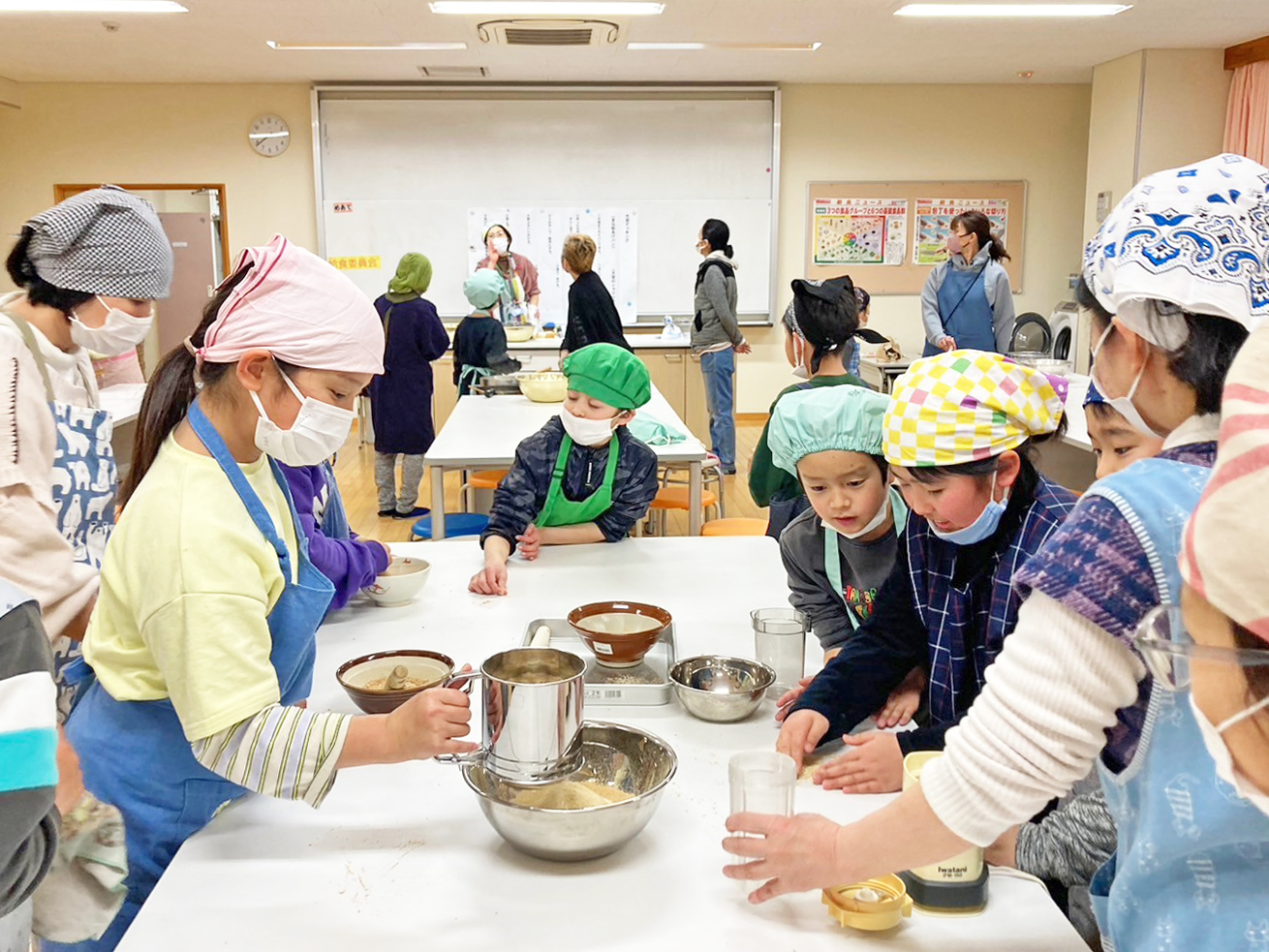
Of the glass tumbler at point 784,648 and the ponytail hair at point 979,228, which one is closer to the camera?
the glass tumbler at point 784,648

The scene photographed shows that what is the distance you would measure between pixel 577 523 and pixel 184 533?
4.66 feet

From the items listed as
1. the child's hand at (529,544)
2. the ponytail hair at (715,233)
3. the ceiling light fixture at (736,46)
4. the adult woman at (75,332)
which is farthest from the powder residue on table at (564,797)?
the ceiling light fixture at (736,46)

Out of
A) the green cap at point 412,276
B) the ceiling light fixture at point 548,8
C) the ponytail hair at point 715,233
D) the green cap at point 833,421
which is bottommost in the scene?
the green cap at point 833,421

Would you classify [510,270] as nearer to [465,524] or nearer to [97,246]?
[465,524]

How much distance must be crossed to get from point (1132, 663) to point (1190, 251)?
372 mm

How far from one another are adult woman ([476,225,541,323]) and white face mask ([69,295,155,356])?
4.64 meters

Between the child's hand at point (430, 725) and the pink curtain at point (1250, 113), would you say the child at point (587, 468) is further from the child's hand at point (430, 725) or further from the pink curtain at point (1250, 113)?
the pink curtain at point (1250, 113)

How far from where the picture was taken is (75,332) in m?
2.05

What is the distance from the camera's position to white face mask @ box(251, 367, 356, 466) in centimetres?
128

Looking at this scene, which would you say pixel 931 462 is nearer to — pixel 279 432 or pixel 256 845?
pixel 279 432

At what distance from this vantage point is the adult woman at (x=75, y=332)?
71.1 inches

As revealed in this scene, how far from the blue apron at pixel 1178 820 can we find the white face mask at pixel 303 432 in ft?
2.97

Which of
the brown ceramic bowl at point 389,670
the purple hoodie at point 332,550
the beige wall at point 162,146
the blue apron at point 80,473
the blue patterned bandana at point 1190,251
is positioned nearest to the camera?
the blue patterned bandana at point 1190,251

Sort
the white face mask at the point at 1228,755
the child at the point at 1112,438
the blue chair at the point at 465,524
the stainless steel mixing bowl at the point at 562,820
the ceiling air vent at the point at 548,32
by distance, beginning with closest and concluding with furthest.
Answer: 1. the white face mask at the point at 1228,755
2. the stainless steel mixing bowl at the point at 562,820
3. the child at the point at 1112,438
4. the blue chair at the point at 465,524
5. the ceiling air vent at the point at 548,32
